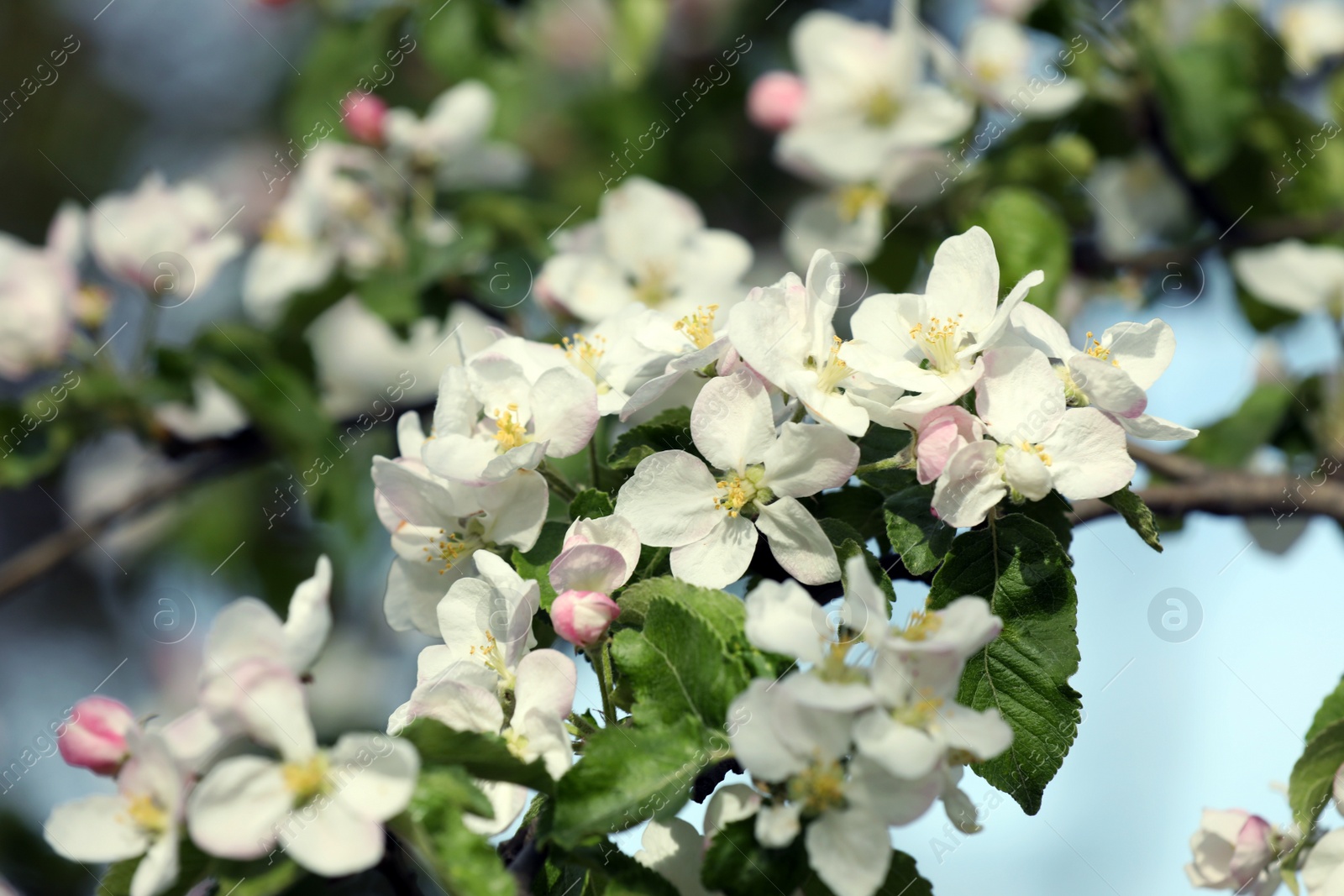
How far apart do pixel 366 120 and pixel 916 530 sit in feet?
4.82

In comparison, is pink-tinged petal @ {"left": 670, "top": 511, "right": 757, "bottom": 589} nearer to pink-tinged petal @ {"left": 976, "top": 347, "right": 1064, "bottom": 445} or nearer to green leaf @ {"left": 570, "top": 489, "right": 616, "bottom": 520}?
green leaf @ {"left": 570, "top": 489, "right": 616, "bottom": 520}

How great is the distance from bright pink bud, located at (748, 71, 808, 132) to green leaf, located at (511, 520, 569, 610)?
4.11ft

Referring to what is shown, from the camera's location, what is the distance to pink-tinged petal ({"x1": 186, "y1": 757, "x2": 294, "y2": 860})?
0.75 metres

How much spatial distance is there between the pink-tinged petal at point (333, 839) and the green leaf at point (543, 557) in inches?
11.4

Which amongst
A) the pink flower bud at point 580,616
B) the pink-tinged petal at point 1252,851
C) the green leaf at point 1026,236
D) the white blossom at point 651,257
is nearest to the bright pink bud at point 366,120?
the white blossom at point 651,257

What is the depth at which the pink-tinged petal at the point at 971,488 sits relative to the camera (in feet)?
2.89

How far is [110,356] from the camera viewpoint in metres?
2.02

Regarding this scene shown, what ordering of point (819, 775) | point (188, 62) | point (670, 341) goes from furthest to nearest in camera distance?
1. point (188, 62)
2. point (670, 341)
3. point (819, 775)

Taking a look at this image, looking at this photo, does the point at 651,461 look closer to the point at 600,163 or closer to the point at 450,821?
the point at 450,821

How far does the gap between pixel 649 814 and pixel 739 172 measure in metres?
2.39

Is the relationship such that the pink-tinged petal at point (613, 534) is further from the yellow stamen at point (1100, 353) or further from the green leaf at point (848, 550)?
the yellow stamen at point (1100, 353)

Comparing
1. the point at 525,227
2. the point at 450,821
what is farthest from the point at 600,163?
the point at 450,821

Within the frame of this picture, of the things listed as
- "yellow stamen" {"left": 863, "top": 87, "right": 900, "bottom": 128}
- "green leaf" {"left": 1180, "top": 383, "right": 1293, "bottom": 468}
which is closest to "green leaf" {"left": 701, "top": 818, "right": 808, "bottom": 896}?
"green leaf" {"left": 1180, "top": 383, "right": 1293, "bottom": 468}

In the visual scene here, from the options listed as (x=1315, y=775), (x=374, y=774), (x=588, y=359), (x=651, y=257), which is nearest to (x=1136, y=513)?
(x=1315, y=775)
